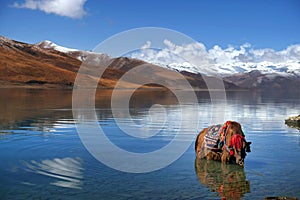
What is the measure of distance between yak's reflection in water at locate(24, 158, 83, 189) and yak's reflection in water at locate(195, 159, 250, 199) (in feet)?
13.6

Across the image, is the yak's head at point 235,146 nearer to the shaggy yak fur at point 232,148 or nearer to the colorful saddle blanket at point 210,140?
the shaggy yak fur at point 232,148

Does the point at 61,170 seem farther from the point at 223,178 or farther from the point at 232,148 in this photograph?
the point at 232,148

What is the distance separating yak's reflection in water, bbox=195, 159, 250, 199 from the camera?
1094cm

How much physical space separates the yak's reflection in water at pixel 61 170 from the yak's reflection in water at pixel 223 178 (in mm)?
4159

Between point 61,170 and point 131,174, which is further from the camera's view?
point 61,170

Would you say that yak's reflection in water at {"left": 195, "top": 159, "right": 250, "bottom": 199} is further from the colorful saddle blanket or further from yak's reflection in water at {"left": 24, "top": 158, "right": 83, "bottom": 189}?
yak's reflection in water at {"left": 24, "top": 158, "right": 83, "bottom": 189}

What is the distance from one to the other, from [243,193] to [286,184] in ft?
6.65

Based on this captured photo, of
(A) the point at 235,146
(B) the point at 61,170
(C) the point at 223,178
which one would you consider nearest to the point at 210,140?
(A) the point at 235,146

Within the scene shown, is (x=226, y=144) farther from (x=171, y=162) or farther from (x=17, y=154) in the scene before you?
(x=17, y=154)

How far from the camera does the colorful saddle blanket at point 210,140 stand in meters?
14.4

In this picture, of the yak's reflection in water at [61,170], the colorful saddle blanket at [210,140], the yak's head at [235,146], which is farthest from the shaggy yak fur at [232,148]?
the yak's reflection in water at [61,170]

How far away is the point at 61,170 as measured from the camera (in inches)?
508

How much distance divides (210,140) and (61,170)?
5918mm

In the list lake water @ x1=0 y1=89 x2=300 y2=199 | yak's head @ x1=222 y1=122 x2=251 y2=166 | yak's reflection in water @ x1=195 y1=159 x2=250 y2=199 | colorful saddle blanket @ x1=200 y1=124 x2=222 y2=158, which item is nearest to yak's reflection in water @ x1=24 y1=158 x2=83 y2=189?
lake water @ x1=0 y1=89 x2=300 y2=199
